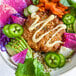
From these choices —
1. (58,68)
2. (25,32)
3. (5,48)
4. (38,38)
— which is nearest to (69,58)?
(58,68)

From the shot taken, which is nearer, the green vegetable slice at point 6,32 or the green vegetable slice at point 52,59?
the green vegetable slice at point 52,59

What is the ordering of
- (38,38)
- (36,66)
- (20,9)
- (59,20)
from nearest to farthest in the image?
1. (36,66)
2. (38,38)
3. (59,20)
4. (20,9)

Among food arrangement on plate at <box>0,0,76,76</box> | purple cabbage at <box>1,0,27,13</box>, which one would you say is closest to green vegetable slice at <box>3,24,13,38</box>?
food arrangement on plate at <box>0,0,76,76</box>

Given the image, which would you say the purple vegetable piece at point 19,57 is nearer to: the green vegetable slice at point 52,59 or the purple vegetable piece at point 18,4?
the green vegetable slice at point 52,59

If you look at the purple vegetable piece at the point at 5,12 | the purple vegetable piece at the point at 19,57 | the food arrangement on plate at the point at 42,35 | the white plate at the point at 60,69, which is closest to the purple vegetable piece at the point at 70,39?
the food arrangement on plate at the point at 42,35

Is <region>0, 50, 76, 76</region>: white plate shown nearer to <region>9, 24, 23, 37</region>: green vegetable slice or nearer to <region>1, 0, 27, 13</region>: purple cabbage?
<region>9, 24, 23, 37</region>: green vegetable slice

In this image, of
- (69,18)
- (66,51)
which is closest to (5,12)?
(69,18)

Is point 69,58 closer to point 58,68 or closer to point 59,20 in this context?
point 58,68
